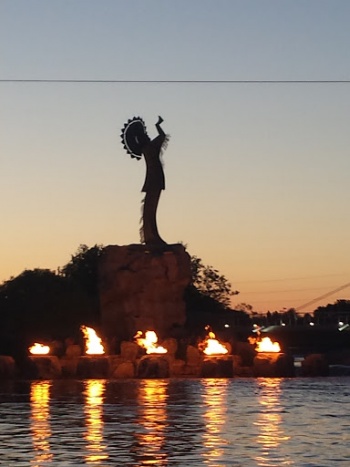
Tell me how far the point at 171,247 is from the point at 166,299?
201cm

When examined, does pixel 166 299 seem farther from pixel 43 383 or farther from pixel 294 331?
pixel 294 331

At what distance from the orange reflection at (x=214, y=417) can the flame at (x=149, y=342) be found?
6405mm

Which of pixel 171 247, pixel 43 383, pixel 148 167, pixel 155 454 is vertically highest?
pixel 148 167

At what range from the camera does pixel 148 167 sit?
141 ft

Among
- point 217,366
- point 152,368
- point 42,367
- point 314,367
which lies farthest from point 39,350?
point 314,367

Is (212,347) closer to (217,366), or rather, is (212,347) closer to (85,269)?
(217,366)

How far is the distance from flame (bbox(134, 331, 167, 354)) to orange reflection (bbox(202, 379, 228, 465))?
640 centimetres

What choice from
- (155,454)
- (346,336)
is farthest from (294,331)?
(155,454)

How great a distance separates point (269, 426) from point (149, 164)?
84.8 feet

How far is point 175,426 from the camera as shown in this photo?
17703mm

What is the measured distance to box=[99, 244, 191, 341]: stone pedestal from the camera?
41.0m

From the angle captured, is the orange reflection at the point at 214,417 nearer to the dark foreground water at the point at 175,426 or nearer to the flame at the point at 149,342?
the dark foreground water at the point at 175,426

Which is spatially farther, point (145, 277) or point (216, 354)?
point (145, 277)

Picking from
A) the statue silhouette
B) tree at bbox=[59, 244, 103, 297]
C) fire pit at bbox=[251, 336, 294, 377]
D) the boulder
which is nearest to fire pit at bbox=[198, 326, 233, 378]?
fire pit at bbox=[251, 336, 294, 377]
